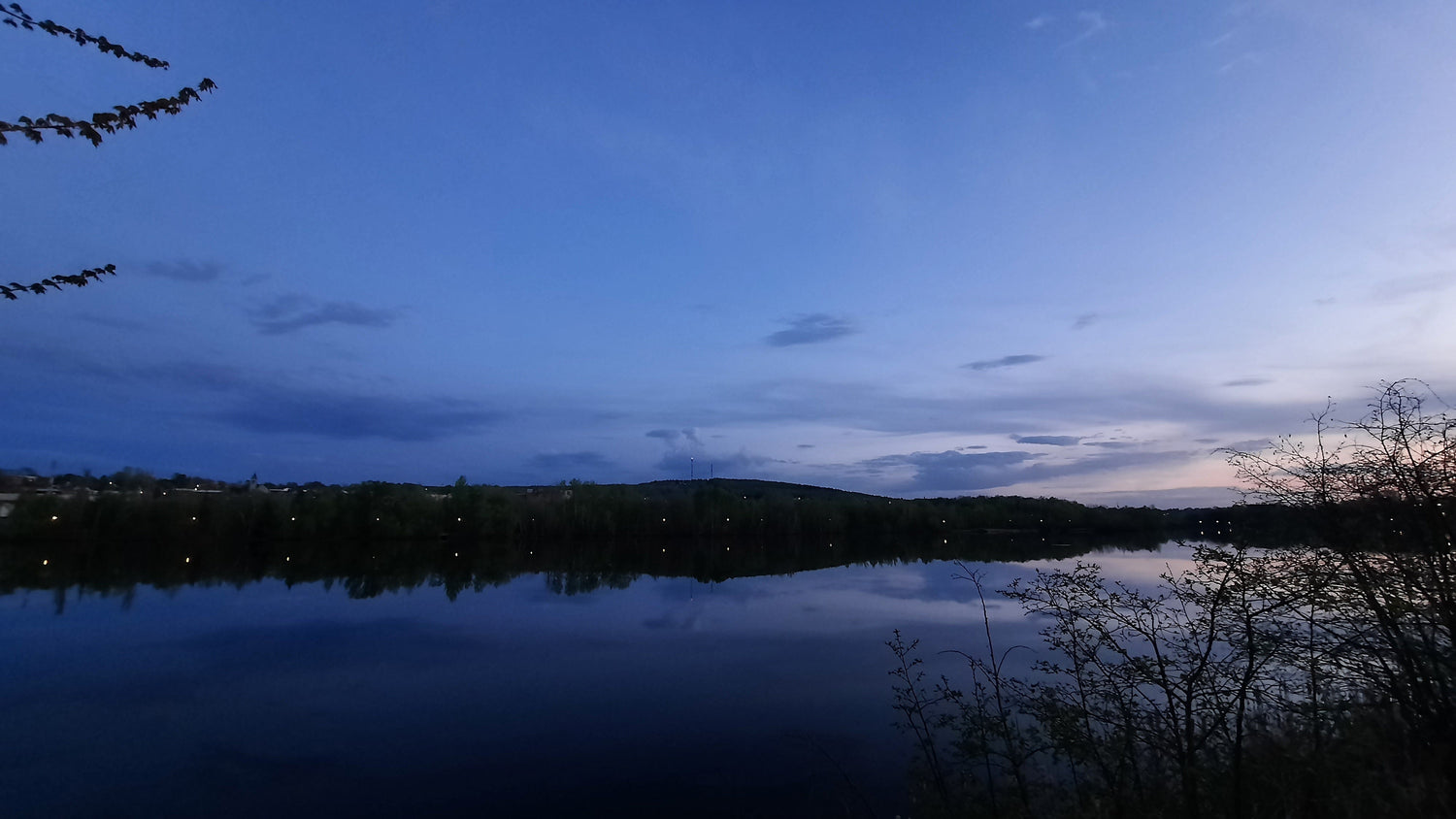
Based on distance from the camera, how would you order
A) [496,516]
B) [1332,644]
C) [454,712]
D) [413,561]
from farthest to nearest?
[496,516] → [413,561] → [454,712] → [1332,644]

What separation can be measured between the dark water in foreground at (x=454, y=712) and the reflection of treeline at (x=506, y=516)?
144ft

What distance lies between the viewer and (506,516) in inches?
2992

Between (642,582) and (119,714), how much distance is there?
1092 inches

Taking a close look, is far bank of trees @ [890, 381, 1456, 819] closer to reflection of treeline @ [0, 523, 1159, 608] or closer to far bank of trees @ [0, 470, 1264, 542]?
reflection of treeline @ [0, 523, 1159, 608]

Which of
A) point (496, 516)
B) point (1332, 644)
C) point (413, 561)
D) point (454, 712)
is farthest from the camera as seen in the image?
point (496, 516)

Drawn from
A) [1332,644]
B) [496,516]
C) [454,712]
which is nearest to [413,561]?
[496,516]

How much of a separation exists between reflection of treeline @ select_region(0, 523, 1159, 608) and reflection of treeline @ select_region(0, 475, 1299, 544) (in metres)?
1.49

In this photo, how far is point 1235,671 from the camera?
4898 millimetres

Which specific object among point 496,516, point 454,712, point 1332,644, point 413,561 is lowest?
point 454,712

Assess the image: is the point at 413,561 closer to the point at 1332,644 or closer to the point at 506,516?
the point at 506,516

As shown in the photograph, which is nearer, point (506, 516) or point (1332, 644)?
point (1332, 644)

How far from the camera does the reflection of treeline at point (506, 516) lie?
63.0 meters

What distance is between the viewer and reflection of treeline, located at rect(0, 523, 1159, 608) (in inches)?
1476

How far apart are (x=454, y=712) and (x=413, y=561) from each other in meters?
41.9
